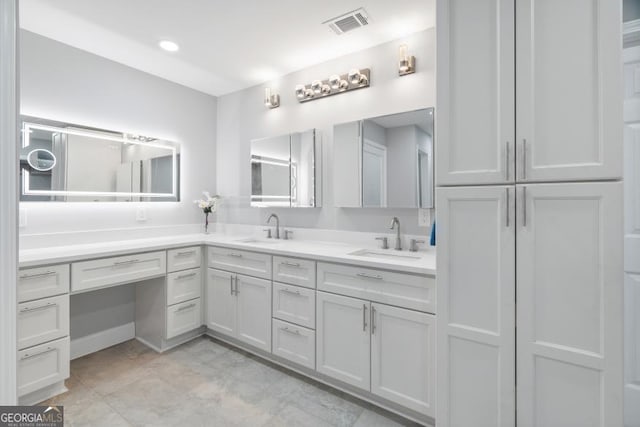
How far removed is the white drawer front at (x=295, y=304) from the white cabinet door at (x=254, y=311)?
93 millimetres

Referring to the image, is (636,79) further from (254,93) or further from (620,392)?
(254,93)

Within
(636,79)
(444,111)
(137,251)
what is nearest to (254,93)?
(137,251)

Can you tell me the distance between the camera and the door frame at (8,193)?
2.65 feet

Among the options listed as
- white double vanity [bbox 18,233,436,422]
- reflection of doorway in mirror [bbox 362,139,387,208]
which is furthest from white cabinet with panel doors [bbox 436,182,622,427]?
reflection of doorway in mirror [bbox 362,139,387,208]

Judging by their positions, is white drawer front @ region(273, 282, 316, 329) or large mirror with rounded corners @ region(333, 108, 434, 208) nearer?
white drawer front @ region(273, 282, 316, 329)

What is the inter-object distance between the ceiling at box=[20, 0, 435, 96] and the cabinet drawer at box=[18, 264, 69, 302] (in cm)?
170

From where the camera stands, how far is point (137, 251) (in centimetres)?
243

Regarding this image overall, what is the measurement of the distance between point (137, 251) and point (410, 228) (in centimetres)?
212

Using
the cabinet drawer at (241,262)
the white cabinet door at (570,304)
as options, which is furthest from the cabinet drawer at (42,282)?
the white cabinet door at (570,304)

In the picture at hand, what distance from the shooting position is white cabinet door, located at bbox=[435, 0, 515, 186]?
4.43 ft

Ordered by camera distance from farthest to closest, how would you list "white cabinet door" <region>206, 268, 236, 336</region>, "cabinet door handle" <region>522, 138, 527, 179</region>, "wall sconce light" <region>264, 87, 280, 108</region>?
"wall sconce light" <region>264, 87, 280, 108</region> → "white cabinet door" <region>206, 268, 236, 336</region> → "cabinet door handle" <region>522, 138, 527, 179</region>

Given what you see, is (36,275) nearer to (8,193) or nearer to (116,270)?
(116,270)

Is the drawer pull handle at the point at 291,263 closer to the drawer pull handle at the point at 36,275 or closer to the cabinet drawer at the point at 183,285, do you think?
the cabinet drawer at the point at 183,285

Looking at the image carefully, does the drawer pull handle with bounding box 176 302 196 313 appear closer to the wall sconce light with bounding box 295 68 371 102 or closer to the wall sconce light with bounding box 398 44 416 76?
the wall sconce light with bounding box 295 68 371 102
